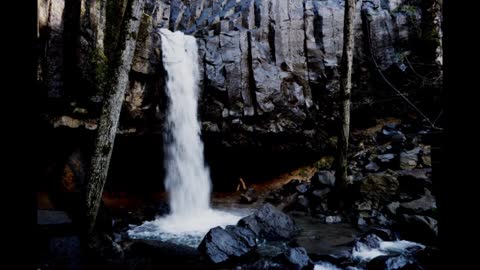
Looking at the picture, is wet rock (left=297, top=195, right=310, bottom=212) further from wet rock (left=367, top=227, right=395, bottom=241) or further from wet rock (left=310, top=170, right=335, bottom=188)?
wet rock (left=367, top=227, right=395, bottom=241)

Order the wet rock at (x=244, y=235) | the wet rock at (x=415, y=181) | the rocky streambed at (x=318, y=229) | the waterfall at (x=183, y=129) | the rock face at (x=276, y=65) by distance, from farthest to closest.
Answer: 1. the waterfall at (x=183, y=129)
2. the rock face at (x=276, y=65)
3. the wet rock at (x=415, y=181)
4. the wet rock at (x=244, y=235)
5. the rocky streambed at (x=318, y=229)

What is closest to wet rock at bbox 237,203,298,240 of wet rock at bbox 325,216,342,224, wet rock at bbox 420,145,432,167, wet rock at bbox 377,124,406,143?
wet rock at bbox 325,216,342,224

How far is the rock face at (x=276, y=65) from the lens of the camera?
1272 cm

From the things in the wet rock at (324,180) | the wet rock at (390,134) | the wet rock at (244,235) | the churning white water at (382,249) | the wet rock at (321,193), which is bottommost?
the churning white water at (382,249)

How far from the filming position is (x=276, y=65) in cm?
1458

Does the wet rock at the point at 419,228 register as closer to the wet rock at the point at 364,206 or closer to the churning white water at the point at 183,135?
the wet rock at the point at 364,206

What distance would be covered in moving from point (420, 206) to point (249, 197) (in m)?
7.10

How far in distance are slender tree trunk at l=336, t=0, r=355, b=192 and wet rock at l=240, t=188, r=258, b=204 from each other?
15.1 ft

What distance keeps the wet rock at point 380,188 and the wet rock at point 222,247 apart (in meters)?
5.22

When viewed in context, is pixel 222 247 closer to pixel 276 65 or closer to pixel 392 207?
pixel 392 207

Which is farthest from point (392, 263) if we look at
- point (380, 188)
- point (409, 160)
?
point (409, 160)

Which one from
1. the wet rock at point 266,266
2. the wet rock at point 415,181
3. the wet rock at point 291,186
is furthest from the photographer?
the wet rock at point 291,186

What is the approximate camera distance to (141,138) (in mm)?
13219

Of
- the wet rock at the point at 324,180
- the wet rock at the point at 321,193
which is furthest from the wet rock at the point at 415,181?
the wet rock at the point at 321,193
